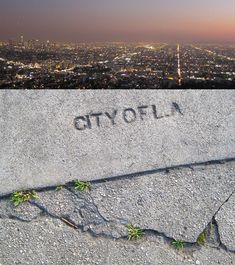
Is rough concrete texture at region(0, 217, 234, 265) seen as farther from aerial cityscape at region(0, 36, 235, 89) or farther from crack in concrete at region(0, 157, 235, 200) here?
aerial cityscape at region(0, 36, 235, 89)

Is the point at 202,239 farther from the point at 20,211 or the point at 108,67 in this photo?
the point at 108,67

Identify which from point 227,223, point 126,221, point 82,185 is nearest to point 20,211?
point 82,185

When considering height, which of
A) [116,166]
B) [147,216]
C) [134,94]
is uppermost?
[134,94]

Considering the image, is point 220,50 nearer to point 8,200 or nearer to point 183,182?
point 183,182

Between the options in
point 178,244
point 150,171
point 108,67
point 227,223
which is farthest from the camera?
point 108,67

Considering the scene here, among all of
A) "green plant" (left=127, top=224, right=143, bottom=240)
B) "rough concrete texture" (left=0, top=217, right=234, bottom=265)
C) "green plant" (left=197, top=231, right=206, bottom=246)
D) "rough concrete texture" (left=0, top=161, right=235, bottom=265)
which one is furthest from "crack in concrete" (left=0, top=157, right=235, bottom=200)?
"green plant" (left=197, top=231, right=206, bottom=246)

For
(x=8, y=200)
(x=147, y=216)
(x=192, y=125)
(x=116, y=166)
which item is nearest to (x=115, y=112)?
(x=116, y=166)

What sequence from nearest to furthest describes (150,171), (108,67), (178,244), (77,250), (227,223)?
(77,250) → (178,244) → (227,223) → (150,171) → (108,67)
